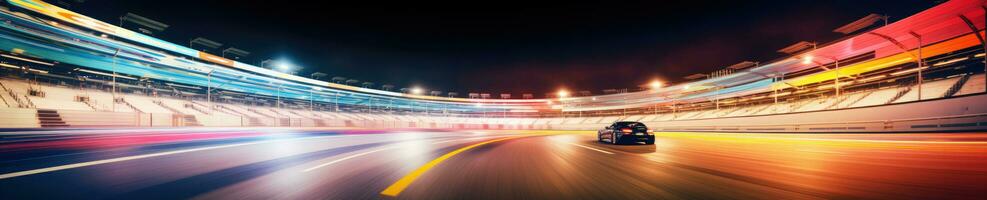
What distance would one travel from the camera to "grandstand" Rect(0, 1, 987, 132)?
16.7m

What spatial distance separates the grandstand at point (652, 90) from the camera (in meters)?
16.7

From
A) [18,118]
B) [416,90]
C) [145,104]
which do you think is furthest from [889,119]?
[416,90]

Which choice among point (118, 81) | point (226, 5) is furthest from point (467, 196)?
point (118, 81)

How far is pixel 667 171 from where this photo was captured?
Answer: 13.3 feet

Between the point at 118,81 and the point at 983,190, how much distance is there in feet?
198

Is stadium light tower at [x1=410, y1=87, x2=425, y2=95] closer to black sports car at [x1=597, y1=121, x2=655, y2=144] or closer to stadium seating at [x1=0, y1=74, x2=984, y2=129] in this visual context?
stadium seating at [x1=0, y1=74, x2=984, y2=129]

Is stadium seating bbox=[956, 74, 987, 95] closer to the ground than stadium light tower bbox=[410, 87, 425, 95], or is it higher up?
closer to the ground

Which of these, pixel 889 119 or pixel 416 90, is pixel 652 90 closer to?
pixel 889 119

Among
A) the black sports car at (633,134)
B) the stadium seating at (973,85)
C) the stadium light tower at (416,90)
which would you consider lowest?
the black sports car at (633,134)

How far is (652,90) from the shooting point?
57.0 metres

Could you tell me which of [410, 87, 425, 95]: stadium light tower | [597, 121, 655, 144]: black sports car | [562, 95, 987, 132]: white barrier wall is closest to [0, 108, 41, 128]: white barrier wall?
[597, 121, 655, 144]: black sports car

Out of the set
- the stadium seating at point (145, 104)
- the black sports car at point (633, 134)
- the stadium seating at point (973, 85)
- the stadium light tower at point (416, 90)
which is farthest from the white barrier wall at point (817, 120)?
the stadium light tower at point (416, 90)

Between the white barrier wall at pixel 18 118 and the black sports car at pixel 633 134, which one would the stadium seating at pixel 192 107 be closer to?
the white barrier wall at pixel 18 118

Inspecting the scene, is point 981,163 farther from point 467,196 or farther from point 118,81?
point 118,81
